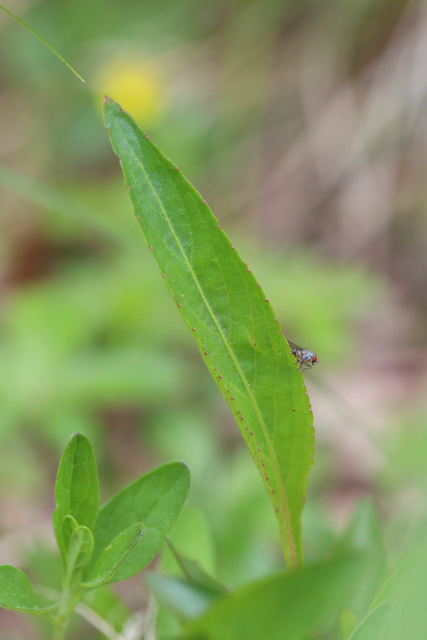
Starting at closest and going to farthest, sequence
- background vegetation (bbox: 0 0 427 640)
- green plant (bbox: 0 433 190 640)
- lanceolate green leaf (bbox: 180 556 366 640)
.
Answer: lanceolate green leaf (bbox: 180 556 366 640) → green plant (bbox: 0 433 190 640) → background vegetation (bbox: 0 0 427 640)

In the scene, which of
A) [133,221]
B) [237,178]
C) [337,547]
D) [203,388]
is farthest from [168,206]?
[237,178]

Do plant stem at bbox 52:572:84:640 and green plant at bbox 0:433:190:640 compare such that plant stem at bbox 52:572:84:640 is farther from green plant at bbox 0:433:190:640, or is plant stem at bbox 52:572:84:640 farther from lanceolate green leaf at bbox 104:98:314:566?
lanceolate green leaf at bbox 104:98:314:566

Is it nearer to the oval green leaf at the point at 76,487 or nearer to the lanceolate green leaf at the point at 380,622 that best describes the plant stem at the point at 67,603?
the oval green leaf at the point at 76,487

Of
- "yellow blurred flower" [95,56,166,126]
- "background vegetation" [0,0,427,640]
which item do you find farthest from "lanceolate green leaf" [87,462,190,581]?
"yellow blurred flower" [95,56,166,126]

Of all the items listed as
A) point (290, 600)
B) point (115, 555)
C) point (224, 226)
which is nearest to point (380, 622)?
point (290, 600)

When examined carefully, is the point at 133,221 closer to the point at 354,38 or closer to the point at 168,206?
the point at 354,38
